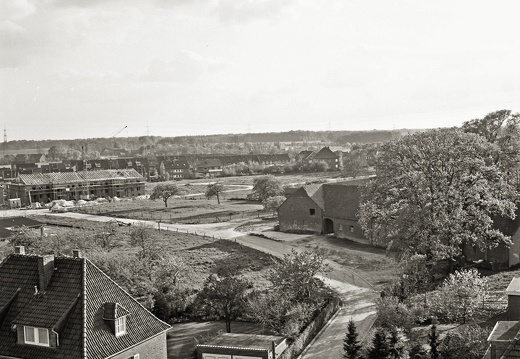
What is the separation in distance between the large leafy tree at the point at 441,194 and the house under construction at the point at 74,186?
82.8 metres

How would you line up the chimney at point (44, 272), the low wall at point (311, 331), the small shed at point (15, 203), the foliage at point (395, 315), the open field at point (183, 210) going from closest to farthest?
the chimney at point (44, 272) < the low wall at point (311, 331) < the foliage at point (395, 315) < the open field at point (183, 210) < the small shed at point (15, 203)

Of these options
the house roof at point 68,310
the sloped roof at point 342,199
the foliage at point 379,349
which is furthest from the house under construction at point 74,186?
the foliage at point 379,349

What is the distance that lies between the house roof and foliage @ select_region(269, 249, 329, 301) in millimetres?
10626

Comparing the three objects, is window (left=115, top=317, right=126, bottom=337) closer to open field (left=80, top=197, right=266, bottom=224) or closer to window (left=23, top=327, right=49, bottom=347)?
window (left=23, top=327, right=49, bottom=347)

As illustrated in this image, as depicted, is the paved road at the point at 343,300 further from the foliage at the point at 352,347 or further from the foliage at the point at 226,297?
the foliage at the point at 226,297

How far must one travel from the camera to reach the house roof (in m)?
22.6

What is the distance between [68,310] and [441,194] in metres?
25.6

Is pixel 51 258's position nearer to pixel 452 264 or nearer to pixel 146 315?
pixel 146 315

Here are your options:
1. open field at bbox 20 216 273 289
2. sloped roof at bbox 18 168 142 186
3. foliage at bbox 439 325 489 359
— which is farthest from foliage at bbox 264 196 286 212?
sloped roof at bbox 18 168 142 186

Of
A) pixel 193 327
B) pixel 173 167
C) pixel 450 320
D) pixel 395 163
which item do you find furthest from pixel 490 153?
pixel 173 167

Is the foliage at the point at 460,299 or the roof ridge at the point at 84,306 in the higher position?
the roof ridge at the point at 84,306

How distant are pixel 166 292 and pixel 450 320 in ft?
62.3

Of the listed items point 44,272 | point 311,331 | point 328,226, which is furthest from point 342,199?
point 44,272

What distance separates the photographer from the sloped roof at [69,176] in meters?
106
